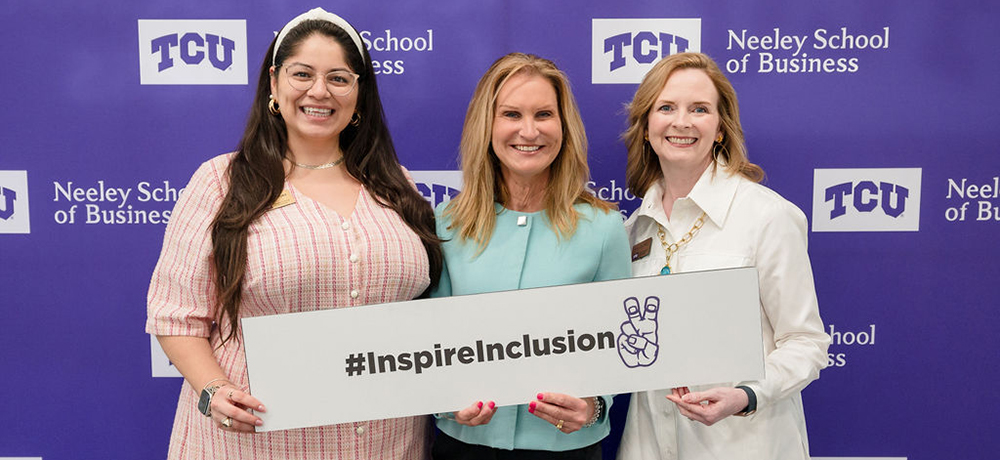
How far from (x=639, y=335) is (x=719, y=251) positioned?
1.28 feet

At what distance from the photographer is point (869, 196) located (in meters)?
2.41

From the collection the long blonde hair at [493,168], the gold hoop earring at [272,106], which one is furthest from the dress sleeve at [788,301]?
the gold hoop earring at [272,106]

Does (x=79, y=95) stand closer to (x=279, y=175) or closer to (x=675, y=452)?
(x=279, y=175)

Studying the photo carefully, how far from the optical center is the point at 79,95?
7.69ft

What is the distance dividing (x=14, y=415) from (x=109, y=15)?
4.68ft

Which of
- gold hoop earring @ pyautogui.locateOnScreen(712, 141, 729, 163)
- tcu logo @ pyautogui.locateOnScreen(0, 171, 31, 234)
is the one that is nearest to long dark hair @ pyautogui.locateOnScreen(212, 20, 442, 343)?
gold hoop earring @ pyautogui.locateOnScreen(712, 141, 729, 163)

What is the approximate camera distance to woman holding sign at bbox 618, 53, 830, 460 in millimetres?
1786

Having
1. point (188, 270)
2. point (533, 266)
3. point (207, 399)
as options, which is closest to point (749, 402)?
point (533, 266)

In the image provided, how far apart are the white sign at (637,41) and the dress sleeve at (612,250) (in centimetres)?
75

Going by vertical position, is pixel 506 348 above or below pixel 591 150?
below

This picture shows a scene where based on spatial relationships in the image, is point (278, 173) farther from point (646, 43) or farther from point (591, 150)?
point (646, 43)

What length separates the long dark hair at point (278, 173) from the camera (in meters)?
1.63

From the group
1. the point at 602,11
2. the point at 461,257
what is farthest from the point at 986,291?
the point at 461,257

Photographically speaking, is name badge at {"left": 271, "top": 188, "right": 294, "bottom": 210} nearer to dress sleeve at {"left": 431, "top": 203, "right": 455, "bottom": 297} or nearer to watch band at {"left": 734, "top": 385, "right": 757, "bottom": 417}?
dress sleeve at {"left": 431, "top": 203, "right": 455, "bottom": 297}
